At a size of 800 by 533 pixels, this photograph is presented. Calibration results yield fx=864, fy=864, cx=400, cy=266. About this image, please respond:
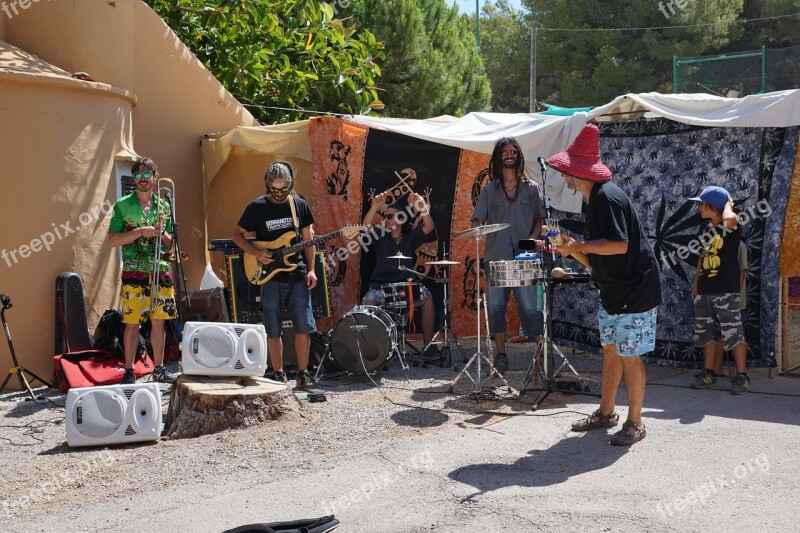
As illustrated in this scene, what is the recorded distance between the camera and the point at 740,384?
695cm

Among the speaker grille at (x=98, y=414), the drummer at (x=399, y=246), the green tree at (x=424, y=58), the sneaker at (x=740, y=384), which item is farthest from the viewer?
the green tree at (x=424, y=58)

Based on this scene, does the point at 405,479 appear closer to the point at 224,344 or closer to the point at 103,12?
the point at 224,344

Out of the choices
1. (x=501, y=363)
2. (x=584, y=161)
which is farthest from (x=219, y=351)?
(x=584, y=161)

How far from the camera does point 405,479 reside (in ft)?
15.8

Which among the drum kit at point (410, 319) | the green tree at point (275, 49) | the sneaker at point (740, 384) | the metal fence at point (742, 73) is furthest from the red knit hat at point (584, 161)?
the metal fence at point (742, 73)

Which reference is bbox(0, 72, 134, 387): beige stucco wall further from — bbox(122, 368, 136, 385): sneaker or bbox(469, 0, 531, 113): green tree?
bbox(469, 0, 531, 113): green tree

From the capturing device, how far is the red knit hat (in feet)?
17.8

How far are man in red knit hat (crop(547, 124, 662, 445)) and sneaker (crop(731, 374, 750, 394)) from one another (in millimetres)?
1808

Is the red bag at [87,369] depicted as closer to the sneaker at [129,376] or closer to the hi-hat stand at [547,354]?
the sneaker at [129,376]

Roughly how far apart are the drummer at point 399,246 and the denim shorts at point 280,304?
47.6 inches

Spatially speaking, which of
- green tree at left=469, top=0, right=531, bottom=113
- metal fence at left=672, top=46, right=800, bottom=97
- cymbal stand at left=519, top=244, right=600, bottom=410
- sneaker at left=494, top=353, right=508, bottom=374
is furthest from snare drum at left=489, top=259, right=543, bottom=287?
green tree at left=469, top=0, right=531, bottom=113

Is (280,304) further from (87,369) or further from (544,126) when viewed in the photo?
(544,126)

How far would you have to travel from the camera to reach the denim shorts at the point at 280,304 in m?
7.44

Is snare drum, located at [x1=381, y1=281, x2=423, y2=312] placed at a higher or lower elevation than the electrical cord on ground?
Answer: higher
